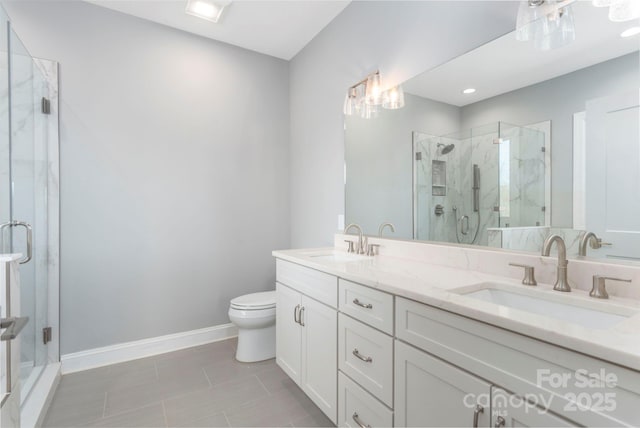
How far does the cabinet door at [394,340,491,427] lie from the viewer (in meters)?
0.91

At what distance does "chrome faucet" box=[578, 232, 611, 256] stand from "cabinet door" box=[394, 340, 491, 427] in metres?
0.69

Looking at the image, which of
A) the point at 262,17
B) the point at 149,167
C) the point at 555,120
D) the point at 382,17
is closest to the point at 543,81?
the point at 555,120

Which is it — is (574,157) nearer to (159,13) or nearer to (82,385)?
(159,13)

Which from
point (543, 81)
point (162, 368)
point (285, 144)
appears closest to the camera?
point (543, 81)

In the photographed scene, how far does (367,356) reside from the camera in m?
1.33

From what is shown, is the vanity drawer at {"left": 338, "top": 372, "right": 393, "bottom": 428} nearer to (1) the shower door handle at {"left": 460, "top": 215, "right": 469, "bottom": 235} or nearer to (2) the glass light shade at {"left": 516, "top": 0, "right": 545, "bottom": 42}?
(1) the shower door handle at {"left": 460, "top": 215, "right": 469, "bottom": 235}

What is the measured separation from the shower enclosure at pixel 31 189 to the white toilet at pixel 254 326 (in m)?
1.23

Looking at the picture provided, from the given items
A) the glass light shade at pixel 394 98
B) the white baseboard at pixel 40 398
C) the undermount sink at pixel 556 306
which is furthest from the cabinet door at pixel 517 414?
the white baseboard at pixel 40 398

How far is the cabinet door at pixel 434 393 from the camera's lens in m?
0.91

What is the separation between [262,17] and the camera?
2480 mm

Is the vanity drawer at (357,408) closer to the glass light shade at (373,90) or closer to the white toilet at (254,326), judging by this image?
the white toilet at (254,326)

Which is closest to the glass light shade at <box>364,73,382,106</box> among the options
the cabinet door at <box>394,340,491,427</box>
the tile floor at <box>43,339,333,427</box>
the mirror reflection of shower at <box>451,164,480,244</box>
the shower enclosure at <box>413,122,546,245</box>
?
the shower enclosure at <box>413,122,546,245</box>

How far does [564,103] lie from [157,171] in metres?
2.67

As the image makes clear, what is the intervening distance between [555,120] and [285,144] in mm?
2355
